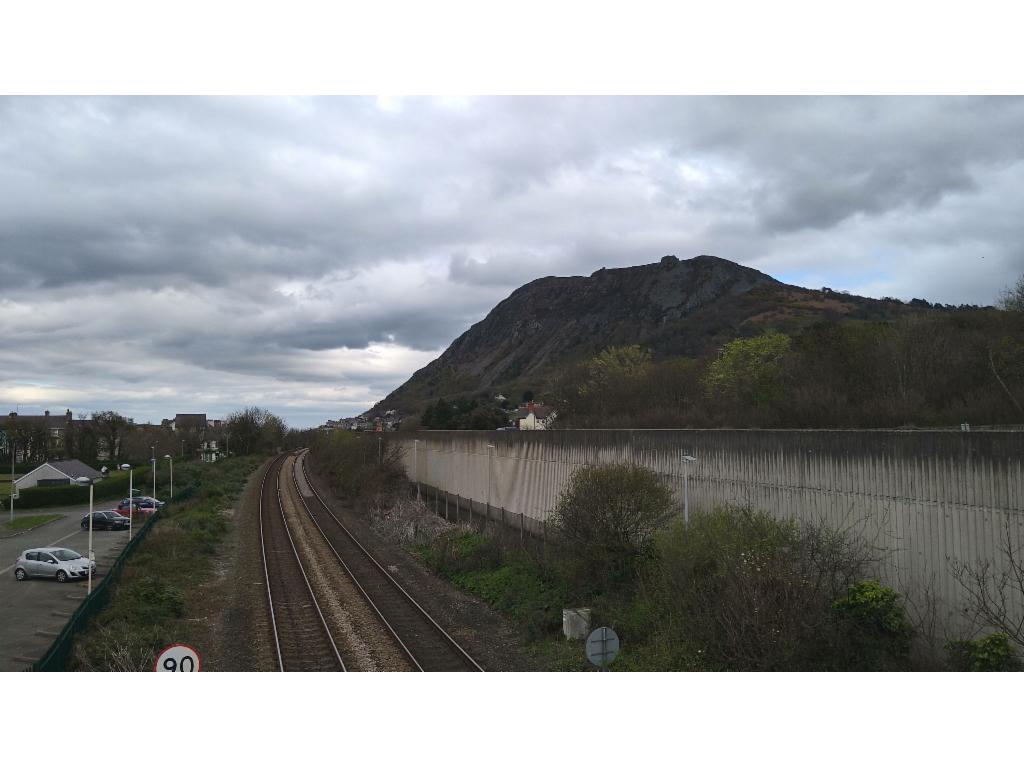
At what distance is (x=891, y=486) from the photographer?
10.7 metres

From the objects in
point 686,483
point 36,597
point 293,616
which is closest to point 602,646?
point 686,483

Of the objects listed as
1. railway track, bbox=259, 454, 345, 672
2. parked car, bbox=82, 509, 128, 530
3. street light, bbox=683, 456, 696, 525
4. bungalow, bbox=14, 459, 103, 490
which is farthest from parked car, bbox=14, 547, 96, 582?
bungalow, bbox=14, 459, 103, 490

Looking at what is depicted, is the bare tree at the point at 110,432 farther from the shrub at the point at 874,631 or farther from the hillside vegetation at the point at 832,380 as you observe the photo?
the shrub at the point at 874,631

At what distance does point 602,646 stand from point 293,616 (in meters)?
9.71

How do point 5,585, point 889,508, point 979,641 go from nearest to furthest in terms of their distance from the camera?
1. point 979,641
2. point 889,508
3. point 5,585

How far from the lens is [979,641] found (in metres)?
8.78

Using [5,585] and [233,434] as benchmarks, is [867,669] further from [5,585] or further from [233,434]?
[233,434]

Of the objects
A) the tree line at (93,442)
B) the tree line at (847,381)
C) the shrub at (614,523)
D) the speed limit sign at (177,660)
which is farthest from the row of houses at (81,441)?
the speed limit sign at (177,660)

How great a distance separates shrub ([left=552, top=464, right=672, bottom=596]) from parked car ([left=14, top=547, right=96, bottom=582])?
18913mm

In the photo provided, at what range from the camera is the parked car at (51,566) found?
24.2 meters

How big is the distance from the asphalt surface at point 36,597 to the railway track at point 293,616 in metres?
5.07
